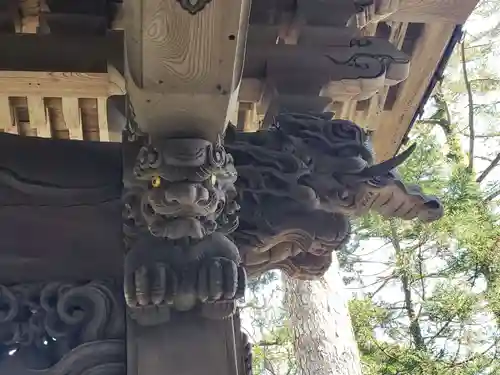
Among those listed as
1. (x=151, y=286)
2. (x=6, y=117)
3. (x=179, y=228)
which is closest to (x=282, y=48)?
(x=179, y=228)

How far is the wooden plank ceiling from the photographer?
1.66m

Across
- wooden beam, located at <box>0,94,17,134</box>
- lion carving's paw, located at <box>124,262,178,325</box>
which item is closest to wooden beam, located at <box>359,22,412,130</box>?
lion carving's paw, located at <box>124,262,178,325</box>

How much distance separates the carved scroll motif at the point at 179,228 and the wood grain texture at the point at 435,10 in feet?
2.67

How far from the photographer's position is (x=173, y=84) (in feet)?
3.84

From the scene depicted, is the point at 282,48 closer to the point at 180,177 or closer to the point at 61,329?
the point at 180,177

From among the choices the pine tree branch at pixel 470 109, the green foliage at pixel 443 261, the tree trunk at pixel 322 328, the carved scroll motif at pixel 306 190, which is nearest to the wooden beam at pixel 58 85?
the carved scroll motif at pixel 306 190

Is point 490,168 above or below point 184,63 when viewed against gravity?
above

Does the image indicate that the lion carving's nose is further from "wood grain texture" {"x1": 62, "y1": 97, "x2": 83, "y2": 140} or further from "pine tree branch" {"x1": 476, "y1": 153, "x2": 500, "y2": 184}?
"pine tree branch" {"x1": 476, "y1": 153, "x2": 500, "y2": 184}

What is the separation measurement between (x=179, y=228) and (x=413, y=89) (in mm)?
1138

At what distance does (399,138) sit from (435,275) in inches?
149

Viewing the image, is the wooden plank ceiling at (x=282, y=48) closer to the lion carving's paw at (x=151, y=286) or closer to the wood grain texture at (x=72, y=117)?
the wood grain texture at (x=72, y=117)

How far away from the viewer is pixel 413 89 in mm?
2137

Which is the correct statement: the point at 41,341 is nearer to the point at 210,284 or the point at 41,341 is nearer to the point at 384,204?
the point at 210,284

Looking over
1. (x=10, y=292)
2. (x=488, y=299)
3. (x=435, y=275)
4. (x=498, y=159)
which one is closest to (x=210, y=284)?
(x=10, y=292)
